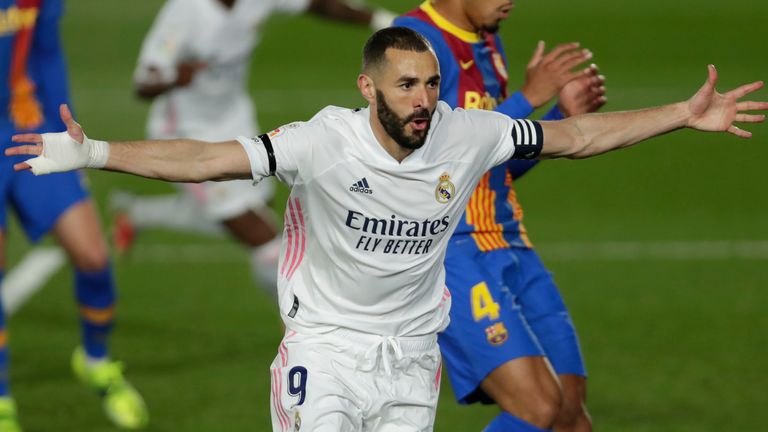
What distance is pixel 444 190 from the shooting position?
6039 millimetres

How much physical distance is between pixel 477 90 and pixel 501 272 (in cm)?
87

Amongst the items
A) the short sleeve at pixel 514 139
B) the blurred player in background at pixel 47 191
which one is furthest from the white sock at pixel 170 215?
the short sleeve at pixel 514 139

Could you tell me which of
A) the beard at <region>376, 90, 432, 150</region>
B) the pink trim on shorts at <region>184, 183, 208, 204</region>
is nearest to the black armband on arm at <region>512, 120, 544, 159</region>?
the beard at <region>376, 90, 432, 150</region>

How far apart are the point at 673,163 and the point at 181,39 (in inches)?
283

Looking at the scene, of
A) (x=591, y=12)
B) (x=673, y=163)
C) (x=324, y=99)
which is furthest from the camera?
(x=591, y=12)

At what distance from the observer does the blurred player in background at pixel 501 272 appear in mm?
6766

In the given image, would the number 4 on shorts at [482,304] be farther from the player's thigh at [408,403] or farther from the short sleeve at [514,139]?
the short sleeve at [514,139]

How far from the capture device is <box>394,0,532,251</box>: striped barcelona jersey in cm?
698

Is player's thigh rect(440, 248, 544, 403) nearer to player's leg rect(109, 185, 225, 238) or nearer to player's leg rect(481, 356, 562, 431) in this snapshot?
player's leg rect(481, 356, 562, 431)

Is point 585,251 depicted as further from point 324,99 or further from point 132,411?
point 324,99

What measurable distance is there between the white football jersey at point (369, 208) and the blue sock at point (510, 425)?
713 mm

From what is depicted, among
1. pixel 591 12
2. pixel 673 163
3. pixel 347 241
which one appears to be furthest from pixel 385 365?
pixel 591 12

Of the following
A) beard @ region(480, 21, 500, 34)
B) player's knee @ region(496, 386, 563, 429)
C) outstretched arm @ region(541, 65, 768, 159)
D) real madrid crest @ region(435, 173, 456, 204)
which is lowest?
player's knee @ region(496, 386, 563, 429)

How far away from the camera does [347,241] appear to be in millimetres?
6000
